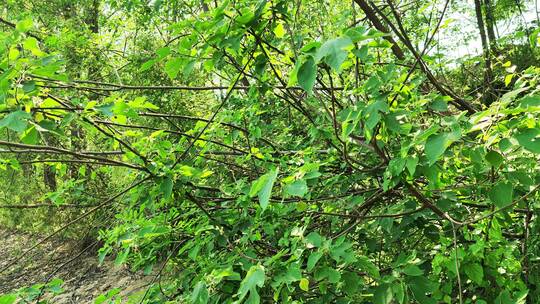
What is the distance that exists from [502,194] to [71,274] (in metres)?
6.22

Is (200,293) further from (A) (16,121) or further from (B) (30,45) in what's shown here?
(B) (30,45)

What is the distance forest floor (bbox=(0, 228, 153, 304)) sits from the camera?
5.35m

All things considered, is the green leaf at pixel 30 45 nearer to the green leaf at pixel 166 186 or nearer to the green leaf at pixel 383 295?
the green leaf at pixel 166 186

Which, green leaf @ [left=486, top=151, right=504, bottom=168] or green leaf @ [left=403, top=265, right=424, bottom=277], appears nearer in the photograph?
green leaf @ [left=486, top=151, right=504, bottom=168]

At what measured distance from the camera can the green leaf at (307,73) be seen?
1054 millimetres

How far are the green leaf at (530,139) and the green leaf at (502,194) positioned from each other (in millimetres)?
318

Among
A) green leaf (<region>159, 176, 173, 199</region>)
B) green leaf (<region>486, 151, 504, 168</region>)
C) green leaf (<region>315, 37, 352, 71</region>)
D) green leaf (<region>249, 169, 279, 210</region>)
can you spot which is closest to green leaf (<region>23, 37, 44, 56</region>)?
green leaf (<region>159, 176, 173, 199</region>)

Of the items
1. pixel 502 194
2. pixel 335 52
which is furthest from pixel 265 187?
pixel 502 194

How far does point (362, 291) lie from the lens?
5.65 ft

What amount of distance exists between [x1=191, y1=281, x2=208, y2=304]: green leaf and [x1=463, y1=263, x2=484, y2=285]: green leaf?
101cm

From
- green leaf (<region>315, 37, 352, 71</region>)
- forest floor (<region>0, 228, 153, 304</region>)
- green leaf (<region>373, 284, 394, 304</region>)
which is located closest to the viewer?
green leaf (<region>315, 37, 352, 71</region>)

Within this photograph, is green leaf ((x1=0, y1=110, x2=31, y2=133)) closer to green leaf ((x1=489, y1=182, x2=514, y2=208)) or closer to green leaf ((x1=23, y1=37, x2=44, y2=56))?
green leaf ((x1=23, y1=37, x2=44, y2=56))

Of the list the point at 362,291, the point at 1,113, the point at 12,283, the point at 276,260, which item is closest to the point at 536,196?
the point at 362,291

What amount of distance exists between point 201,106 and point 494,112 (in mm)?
4464
